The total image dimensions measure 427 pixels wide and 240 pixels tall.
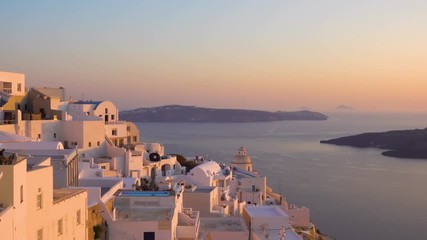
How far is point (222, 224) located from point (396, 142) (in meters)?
66.6

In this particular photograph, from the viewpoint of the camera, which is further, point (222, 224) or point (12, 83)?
point (12, 83)

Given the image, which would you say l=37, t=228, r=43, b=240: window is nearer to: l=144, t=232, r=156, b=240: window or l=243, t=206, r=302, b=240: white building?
l=144, t=232, r=156, b=240: window

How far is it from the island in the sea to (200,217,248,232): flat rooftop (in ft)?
182

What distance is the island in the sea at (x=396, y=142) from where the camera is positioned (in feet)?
221

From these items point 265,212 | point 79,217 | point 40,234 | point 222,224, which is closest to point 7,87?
point 222,224

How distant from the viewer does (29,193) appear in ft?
18.2

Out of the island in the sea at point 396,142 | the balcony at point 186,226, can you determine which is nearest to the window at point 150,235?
the balcony at point 186,226

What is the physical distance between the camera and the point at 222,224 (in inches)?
507

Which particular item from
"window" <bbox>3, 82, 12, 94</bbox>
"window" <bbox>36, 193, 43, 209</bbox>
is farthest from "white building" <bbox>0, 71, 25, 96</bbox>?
"window" <bbox>36, 193, 43, 209</bbox>

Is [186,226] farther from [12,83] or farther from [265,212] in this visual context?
[12,83]

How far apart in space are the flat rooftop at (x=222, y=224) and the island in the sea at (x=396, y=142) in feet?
182

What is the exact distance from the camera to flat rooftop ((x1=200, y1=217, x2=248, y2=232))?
1223 cm

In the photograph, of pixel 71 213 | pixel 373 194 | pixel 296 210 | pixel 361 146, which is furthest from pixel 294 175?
pixel 361 146

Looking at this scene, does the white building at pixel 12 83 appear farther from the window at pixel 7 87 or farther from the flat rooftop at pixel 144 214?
the flat rooftop at pixel 144 214
